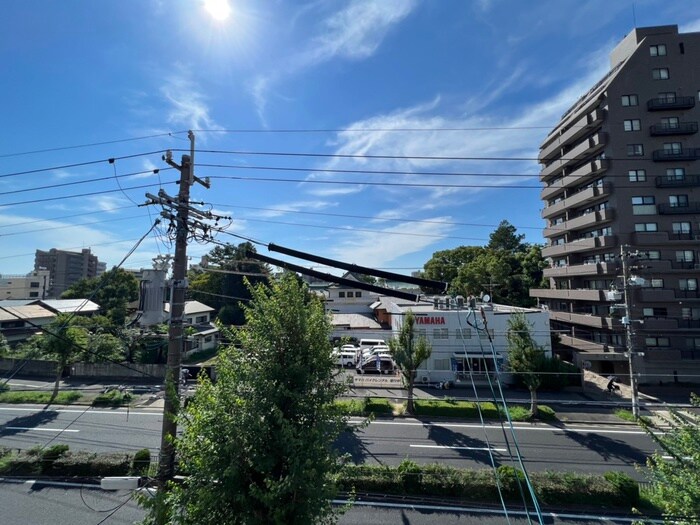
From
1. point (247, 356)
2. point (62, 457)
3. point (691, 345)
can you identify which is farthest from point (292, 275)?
point (691, 345)

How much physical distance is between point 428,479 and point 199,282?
45.5m

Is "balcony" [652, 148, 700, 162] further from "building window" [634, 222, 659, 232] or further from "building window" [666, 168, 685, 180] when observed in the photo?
"building window" [634, 222, 659, 232]

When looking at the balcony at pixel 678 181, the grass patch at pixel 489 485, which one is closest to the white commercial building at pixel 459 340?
the grass patch at pixel 489 485

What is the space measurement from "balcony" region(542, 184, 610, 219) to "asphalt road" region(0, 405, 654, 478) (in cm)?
2006

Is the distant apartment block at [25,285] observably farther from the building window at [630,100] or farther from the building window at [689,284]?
the building window at [689,284]

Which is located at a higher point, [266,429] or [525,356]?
[266,429]

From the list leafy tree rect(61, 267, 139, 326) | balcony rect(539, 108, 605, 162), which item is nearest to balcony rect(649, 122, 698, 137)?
balcony rect(539, 108, 605, 162)

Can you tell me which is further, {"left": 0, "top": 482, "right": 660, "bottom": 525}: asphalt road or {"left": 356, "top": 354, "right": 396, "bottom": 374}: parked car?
{"left": 356, "top": 354, "right": 396, "bottom": 374}: parked car

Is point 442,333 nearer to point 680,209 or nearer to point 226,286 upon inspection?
point 680,209

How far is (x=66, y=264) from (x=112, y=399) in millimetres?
100724

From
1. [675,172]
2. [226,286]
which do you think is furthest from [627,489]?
[226,286]

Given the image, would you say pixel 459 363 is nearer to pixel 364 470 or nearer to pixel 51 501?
pixel 364 470

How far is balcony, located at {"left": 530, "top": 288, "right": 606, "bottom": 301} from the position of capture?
2735 cm

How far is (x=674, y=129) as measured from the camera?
87.1ft
